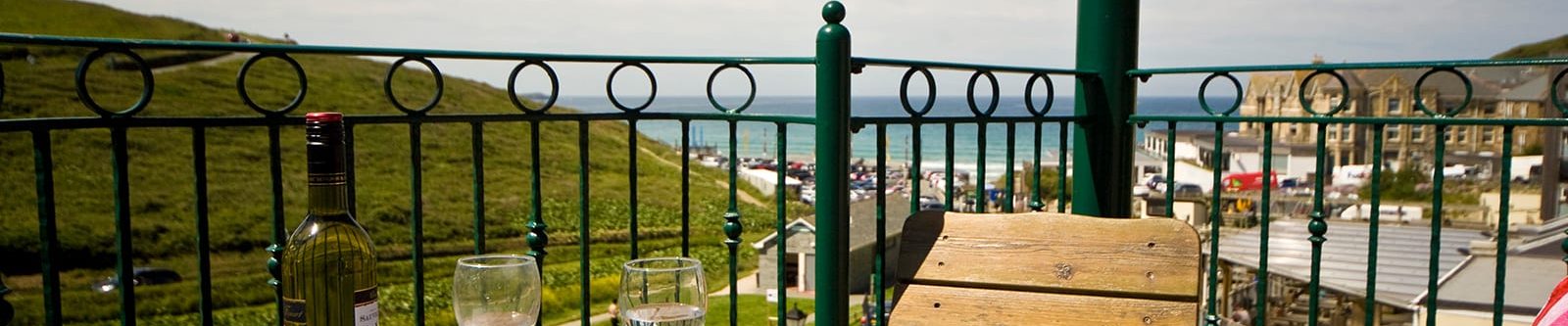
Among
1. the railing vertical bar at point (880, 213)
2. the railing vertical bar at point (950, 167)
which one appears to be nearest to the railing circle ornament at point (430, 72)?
the railing vertical bar at point (880, 213)

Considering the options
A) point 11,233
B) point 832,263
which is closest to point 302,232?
point 832,263

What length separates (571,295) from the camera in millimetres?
29125

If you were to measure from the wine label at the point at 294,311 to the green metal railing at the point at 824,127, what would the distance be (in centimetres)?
34

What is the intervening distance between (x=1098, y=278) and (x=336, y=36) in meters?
81.7

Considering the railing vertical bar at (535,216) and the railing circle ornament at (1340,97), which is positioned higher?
the railing circle ornament at (1340,97)

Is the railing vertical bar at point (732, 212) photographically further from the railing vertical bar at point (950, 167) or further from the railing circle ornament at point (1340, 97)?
the railing circle ornament at point (1340, 97)

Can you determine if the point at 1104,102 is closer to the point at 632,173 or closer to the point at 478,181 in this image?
the point at 632,173

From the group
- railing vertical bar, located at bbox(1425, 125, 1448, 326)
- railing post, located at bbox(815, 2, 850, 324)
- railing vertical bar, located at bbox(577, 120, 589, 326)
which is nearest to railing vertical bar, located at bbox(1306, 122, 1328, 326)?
railing vertical bar, located at bbox(1425, 125, 1448, 326)

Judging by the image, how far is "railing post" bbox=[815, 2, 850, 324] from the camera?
2.39 m

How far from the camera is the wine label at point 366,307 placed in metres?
1.27

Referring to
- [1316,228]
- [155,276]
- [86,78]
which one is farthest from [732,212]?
[155,276]

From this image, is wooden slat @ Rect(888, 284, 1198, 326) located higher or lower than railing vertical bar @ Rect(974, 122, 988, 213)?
lower

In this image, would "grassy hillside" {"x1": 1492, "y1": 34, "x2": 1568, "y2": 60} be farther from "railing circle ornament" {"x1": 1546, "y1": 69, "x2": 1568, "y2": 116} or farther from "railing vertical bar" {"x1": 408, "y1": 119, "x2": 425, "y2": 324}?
"railing vertical bar" {"x1": 408, "y1": 119, "x2": 425, "y2": 324}

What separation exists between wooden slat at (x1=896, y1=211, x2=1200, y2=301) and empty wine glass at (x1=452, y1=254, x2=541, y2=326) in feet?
3.73
